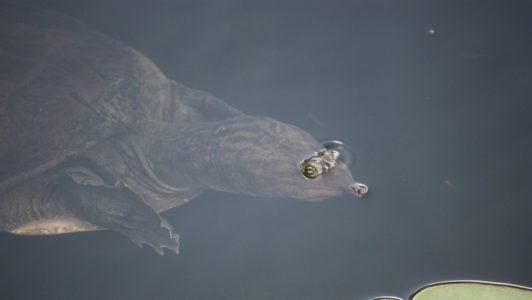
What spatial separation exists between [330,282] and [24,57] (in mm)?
3651

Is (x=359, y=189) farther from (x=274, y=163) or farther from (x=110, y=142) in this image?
(x=110, y=142)

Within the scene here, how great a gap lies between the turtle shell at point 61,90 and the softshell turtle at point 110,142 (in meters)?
0.01

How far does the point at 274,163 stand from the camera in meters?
3.91

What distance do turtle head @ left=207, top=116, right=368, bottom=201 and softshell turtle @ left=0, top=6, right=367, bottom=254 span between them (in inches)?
0.5

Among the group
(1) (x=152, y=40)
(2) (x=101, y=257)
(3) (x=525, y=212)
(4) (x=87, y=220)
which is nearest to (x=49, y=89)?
(1) (x=152, y=40)

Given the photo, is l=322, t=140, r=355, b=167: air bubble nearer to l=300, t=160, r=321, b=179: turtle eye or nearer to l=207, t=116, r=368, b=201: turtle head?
l=207, t=116, r=368, b=201: turtle head

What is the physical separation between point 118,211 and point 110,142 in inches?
37.1

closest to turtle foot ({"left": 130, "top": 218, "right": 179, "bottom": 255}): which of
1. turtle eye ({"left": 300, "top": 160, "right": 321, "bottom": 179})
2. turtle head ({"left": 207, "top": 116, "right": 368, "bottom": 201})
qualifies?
turtle head ({"left": 207, "top": 116, "right": 368, "bottom": 201})

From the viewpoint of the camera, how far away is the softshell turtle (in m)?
4.02

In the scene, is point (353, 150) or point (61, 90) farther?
point (61, 90)

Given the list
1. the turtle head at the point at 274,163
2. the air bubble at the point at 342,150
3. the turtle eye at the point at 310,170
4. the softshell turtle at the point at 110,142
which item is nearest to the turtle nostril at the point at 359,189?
the turtle head at the point at 274,163

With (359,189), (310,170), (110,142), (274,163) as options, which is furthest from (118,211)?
(359,189)

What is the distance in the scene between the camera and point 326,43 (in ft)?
13.4

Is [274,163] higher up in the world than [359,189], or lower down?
higher up
